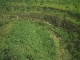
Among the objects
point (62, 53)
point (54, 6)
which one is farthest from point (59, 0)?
point (62, 53)

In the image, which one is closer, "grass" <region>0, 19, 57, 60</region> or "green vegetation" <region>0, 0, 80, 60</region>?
"grass" <region>0, 19, 57, 60</region>

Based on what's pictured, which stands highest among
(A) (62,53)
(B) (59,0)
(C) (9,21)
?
(B) (59,0)

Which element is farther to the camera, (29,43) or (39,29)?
(39,29)

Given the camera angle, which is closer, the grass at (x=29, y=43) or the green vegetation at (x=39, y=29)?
the grass at (x=29, y=43)

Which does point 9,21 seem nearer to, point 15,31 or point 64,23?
point 15,31
